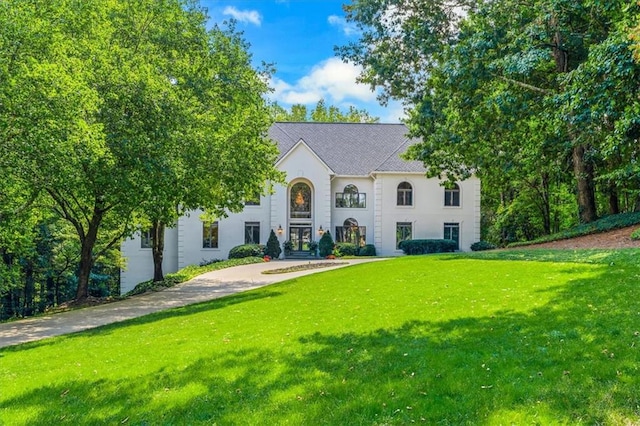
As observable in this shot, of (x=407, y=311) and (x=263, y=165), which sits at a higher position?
(x=263, y=165)

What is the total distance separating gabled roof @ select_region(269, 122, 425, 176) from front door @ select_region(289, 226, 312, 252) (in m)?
4.82

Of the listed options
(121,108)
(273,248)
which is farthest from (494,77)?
(273,248)

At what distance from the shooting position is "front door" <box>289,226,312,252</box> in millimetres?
32656

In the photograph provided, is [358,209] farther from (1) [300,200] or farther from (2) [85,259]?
(2) [85,259]

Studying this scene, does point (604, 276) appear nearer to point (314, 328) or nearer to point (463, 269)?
point (463, 269)

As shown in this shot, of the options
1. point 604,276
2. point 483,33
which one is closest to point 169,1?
point 483,33

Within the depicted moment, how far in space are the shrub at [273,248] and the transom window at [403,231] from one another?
872 cm

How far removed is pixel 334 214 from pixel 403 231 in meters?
5.18

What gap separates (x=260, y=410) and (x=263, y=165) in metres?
15.7

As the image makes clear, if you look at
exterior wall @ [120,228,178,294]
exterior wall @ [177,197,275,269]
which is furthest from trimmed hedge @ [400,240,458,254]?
exterior wall @ [120,228,178,294]

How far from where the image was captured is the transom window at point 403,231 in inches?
1284

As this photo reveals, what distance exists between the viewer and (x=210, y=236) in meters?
32.2

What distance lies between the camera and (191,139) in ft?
46.8

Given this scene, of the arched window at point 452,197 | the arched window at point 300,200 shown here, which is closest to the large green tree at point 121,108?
the arched window at point 300,200
